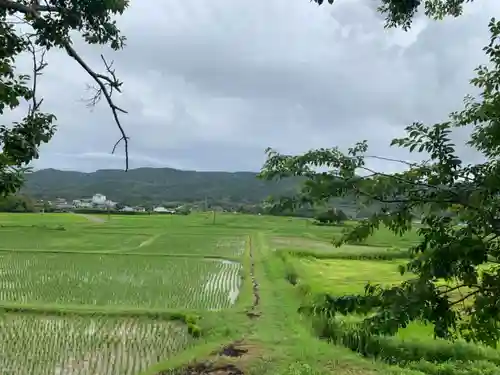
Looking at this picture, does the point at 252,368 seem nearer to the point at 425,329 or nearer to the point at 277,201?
the point at 425,329

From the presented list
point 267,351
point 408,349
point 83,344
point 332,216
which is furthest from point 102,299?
point 332,216

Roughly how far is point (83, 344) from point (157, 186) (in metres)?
154

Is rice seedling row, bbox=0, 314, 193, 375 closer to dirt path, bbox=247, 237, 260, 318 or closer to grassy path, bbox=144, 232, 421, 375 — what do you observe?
grassy path, bbox=144, 232, 421, 375

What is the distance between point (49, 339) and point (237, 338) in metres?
3.75

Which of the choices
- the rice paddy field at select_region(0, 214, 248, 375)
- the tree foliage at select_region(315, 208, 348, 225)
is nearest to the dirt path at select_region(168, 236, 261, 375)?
the rice paddy field at select_region(0, 214, 248, 375)

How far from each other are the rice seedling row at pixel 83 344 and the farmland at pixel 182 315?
22 mm

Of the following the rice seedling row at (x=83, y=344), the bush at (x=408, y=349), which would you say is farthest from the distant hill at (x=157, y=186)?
the bush at (x=408, y=349)

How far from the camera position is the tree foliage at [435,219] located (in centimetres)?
272

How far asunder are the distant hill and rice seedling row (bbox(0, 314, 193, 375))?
94.8 m

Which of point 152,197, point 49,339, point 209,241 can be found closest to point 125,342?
point 49,339

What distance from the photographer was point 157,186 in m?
162

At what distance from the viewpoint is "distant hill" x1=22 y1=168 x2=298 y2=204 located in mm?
129000

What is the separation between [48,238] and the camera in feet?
101

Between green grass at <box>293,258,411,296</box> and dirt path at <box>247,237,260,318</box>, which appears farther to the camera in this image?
green grass at <box>293,258,411,296</box>
